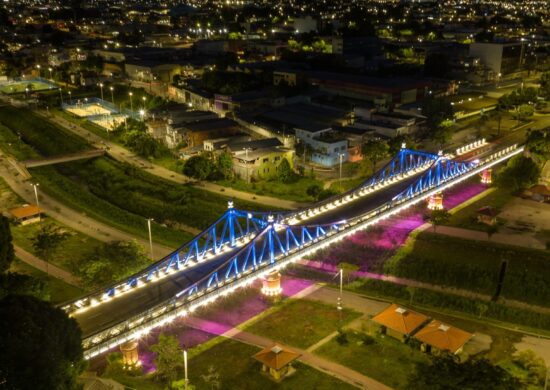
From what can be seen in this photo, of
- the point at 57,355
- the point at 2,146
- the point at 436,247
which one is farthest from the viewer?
the point at 2,146

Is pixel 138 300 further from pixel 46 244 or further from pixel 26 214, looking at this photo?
pixel 26 214

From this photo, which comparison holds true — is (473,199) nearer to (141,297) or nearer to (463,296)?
(463,296)

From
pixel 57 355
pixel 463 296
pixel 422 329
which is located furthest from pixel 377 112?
pixel 57 355

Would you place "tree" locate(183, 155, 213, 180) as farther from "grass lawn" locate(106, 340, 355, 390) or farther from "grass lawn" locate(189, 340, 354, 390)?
"grass lawn" locate(106, 340, 355, 390)

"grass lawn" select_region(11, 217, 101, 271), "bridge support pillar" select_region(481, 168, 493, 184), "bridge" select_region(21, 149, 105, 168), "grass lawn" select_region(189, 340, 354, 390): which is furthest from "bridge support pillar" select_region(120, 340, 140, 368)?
"bridge support pillar" select_region(481, 168, 493, 184)

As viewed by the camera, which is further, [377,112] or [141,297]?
[377,112]

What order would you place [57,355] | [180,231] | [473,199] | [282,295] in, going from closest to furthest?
[57,355]
[282,295]
[180,231]
[473,199]

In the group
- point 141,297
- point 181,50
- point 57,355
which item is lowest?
point 141,297

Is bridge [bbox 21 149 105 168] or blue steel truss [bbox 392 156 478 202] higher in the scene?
blue steel truss [bbox 392 156 478 202]

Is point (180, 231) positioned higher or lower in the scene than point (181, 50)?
lower
